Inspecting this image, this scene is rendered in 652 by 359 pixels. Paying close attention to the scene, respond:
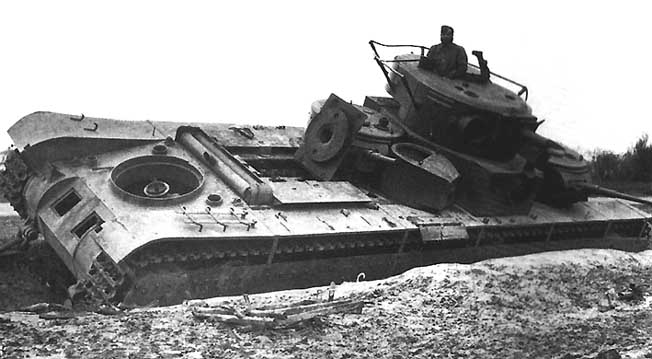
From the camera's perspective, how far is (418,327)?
644cm

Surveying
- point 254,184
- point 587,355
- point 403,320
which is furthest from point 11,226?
point 587,355

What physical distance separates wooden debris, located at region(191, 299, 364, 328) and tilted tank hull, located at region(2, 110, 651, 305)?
5.86 ft

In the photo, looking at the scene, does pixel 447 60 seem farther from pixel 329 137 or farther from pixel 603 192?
pixel 603 192

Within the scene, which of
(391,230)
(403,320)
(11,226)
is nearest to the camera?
(403,320)

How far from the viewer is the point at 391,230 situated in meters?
9.84

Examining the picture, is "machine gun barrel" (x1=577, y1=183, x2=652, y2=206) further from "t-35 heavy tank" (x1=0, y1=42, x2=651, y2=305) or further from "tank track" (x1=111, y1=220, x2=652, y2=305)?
"tank track" (x1=111, y1=220, x2=652, y2=305)

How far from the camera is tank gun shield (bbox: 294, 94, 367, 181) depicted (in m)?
11.2

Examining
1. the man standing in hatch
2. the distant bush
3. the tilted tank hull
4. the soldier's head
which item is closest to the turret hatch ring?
the tilted tank hull

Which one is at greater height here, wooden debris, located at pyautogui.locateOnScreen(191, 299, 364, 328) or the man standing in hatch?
the man standing in hatch

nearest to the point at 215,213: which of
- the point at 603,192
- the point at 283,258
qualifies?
the point at 283,258

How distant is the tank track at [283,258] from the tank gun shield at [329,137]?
1736 mm

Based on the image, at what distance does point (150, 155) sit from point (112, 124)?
847mm

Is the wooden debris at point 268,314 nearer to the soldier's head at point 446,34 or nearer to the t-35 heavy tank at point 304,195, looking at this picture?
the t-35 heavy tank at point 304,195

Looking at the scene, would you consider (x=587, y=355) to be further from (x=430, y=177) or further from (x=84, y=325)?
(x=430, y=177)
